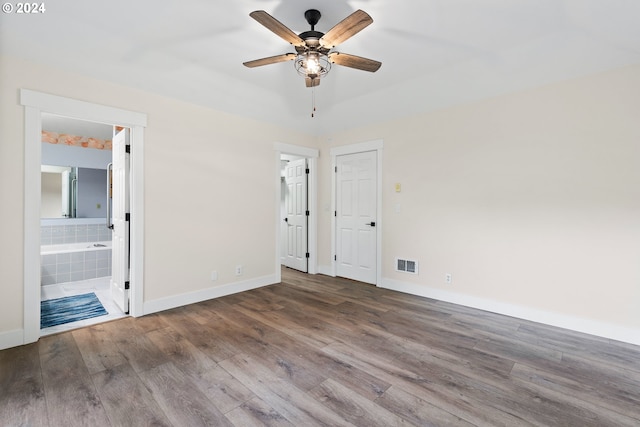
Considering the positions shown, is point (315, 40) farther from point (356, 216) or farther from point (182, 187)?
point (356, 216)

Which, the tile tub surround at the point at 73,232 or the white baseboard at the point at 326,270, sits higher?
the tile tub surround at the point at 73,232

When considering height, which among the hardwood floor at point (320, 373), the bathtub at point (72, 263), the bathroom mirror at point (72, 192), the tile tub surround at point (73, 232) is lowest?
the hardwood floor at point (320, 373)

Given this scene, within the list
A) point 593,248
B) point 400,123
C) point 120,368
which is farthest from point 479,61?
point 120,368

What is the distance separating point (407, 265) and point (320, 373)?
240 centimetres

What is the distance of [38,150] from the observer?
264 cm

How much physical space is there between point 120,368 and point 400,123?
165 inches

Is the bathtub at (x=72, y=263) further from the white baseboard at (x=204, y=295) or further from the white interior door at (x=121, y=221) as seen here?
the white baseboard at (x=204, y=295)

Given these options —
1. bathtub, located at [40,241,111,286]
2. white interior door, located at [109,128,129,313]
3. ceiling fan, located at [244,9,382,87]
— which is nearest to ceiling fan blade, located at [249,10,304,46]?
ceiling fan, located at [244,9,382,87]

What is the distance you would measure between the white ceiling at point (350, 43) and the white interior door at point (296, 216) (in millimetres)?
1927

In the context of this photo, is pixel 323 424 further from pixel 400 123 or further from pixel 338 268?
pixel 400 123

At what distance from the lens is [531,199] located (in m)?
3.15

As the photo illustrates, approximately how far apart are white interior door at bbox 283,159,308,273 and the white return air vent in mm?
1791

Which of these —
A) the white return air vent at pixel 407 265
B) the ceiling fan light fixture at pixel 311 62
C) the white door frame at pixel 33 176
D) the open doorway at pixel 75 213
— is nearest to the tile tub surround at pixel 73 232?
the open doorway at pixel 75 213

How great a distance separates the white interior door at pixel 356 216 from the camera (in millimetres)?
4570
